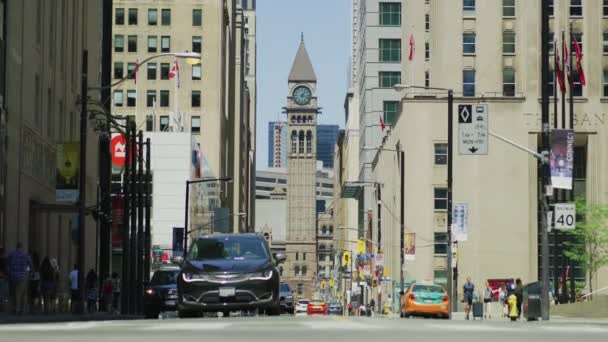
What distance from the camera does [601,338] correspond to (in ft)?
58.0

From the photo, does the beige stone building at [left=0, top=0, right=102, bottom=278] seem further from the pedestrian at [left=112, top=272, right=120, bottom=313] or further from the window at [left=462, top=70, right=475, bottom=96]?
the window at [left=462, top=70, right=475, bottom=96]

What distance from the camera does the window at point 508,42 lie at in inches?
3669

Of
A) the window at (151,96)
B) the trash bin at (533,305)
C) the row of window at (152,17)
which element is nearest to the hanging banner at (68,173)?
the trash bin at (533,305)

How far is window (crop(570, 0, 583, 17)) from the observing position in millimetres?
91250

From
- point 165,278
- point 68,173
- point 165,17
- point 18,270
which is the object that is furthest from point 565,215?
point 165,17

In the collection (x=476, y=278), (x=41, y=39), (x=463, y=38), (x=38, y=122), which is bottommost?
(x=476, y=278)

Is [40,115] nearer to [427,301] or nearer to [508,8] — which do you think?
[427,301]

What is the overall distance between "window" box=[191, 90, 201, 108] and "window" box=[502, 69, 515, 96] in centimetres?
4554

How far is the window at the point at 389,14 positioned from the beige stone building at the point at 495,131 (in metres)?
42.7

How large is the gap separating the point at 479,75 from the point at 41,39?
48103mm

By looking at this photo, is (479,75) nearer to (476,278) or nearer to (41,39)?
(476,278)

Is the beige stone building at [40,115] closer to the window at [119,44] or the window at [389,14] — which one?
the window at [119,44]

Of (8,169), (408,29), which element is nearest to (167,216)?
(408,29)

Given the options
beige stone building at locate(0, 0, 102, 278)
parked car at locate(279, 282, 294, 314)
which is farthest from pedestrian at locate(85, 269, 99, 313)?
parked car at locate(279, 282, 294, 314)
